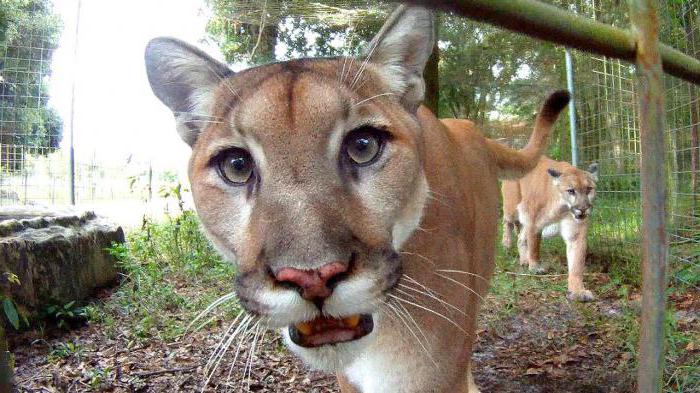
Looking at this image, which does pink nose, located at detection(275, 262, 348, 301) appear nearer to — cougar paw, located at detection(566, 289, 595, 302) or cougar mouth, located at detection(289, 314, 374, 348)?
cougar mouth, located at detection(289, 314, 374, 348)

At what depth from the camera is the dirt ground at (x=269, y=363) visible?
156 inches

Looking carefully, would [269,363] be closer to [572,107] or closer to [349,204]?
[349,204]

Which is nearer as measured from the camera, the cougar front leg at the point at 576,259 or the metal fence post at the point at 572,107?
the cougar front leg at the point at 576,259

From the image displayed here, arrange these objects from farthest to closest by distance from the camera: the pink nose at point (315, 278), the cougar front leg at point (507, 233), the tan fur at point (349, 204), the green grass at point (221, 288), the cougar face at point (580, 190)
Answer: the cougar front leg at point (507, 233), the cougar face at point (580, 190), the green grass at point (221, 288), the tan fur at point (349, 204), the pink nose at point (315, 278)

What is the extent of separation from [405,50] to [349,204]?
92 cm

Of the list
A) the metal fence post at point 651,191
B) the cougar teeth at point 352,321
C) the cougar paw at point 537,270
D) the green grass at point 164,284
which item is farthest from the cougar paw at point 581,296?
the metal fence post at point 651,191

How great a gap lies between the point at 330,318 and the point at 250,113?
76cm

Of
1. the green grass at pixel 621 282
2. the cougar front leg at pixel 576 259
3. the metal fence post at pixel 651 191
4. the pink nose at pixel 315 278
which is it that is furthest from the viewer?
the cougar front leg at pixel 576 259

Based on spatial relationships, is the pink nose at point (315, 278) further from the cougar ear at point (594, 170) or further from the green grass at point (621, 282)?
the cougar ear at point (594, 170)

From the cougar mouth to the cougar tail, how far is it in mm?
2827

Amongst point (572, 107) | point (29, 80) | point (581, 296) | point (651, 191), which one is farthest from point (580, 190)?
point (29, 80)

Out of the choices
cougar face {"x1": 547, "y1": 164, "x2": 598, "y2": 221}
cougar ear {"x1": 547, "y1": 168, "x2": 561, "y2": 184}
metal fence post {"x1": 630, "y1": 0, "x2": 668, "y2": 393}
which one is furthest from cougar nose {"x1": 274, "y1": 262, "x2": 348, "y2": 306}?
cougar ear {"x1": 547, "y1": 168, "x2": 561, "y2": 184}

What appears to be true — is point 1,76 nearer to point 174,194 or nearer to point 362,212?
point 174,194

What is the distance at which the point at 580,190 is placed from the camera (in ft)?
25.8
